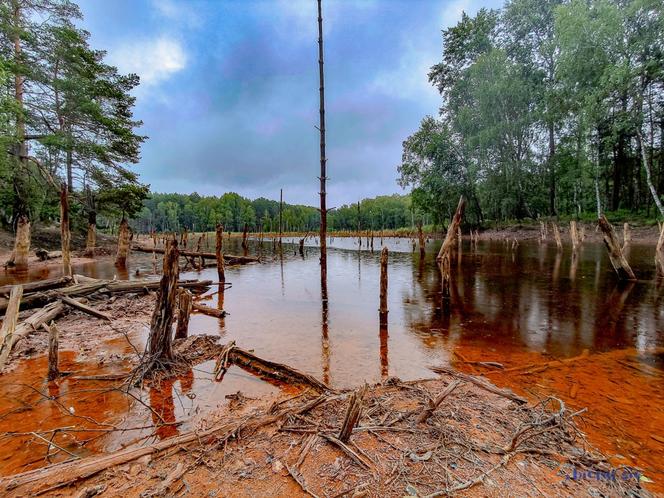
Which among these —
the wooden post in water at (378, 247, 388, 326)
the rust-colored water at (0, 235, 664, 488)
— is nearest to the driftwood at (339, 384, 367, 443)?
the rust-colored water at (0, 235, 664, 488)

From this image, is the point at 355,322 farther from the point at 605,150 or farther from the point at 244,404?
the point at 605,150

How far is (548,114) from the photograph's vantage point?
2995 centimetres

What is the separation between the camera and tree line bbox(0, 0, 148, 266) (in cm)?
1616

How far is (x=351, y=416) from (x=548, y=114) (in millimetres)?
37099

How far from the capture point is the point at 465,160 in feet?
127

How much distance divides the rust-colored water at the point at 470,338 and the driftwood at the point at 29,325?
51cm

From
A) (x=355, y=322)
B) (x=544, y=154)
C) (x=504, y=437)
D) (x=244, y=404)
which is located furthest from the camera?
(x=544, y=154)

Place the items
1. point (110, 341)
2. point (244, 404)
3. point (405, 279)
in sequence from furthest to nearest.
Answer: point (405, 279) → point (110, 341) → point (244, 404)

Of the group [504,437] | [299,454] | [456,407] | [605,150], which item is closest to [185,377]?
[299,454]

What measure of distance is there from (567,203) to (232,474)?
5679 cm

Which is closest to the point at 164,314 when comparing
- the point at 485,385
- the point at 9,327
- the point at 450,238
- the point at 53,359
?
the point at 53,359

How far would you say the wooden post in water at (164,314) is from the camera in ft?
17.7

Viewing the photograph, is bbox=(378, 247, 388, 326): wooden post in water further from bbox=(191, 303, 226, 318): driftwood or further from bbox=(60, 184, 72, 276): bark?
bbox=(60, 184, 72, 276): bark

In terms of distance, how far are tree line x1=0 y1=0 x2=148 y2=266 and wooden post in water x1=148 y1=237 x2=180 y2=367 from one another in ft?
43.0
